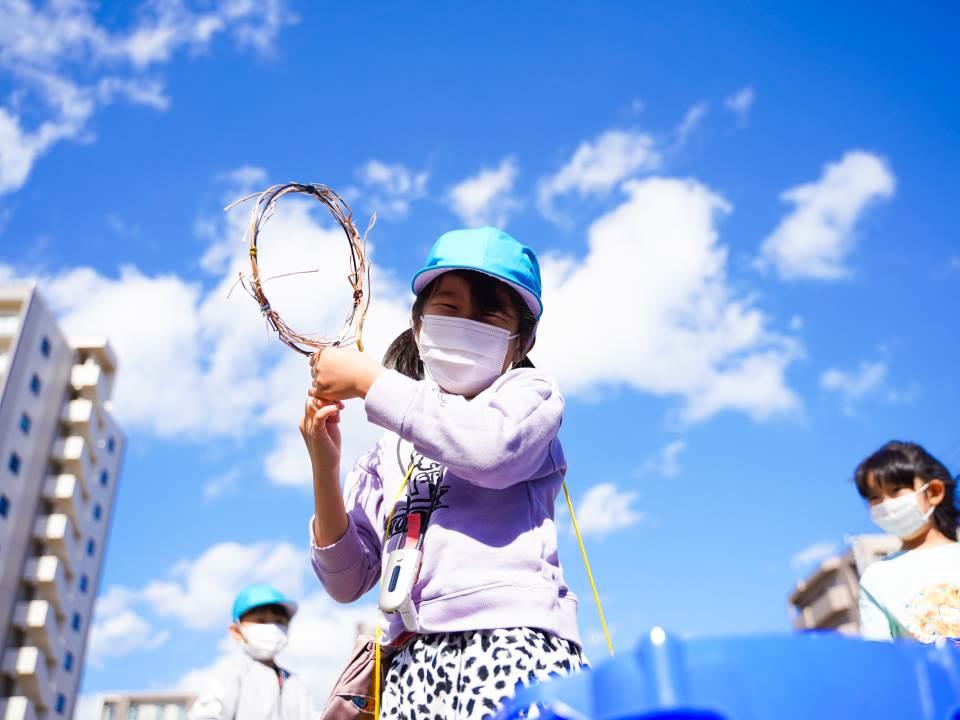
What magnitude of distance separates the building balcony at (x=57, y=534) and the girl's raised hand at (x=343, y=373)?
45.2 metres

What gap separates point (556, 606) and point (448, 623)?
228 mm

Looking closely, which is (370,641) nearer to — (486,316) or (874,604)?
(486,316)

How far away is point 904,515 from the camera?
377 cm

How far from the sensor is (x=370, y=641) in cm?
212

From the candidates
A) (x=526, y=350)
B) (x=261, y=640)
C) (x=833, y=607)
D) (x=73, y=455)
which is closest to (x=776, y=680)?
(x=526, y=350)

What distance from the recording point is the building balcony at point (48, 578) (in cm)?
4100

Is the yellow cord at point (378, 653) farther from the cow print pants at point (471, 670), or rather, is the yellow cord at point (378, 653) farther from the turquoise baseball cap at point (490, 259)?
A: the turquoise baseball cap at point (490, 259)

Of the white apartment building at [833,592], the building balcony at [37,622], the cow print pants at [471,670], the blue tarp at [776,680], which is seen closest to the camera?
the blue tarp at [776,680]

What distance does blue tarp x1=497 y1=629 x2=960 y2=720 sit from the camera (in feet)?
2.60

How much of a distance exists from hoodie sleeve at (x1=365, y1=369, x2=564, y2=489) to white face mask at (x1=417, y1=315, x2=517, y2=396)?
223 millimetres

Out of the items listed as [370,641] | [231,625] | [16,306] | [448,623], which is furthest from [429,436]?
[16,306]

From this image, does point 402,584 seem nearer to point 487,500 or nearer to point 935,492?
point 487,500

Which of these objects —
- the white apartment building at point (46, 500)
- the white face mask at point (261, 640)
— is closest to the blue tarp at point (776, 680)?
the white face mask at point (261, 640)

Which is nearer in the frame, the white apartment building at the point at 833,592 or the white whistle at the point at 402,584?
the white whistle at the point at 402,584
